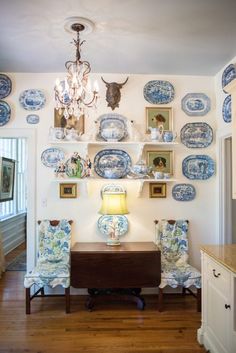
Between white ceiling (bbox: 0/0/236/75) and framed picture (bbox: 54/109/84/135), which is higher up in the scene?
white ceiling (bbox: 0/0/236/75)

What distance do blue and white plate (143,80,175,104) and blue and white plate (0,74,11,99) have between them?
5.14ft

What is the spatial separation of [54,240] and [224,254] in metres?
1.89

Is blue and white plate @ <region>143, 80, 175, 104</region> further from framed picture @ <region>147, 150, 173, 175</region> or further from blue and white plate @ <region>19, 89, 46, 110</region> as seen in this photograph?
blue and white plate @ <region>19, 89, 46, 110</region>

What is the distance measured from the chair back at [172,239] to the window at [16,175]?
3.46m

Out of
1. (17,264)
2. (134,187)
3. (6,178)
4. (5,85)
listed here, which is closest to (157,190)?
(134,187)

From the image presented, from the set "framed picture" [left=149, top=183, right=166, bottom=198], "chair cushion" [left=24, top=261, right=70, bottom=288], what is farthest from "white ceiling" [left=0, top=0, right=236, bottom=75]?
"chair cushion" [left=24, top=261, right=70, bottom=288]

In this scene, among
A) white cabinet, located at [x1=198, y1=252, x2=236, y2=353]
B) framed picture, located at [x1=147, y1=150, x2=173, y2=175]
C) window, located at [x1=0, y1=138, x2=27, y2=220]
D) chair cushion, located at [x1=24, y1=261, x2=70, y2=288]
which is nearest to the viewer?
white cabinet, located at [x1=198, y1=252, x2=236, y2=353]

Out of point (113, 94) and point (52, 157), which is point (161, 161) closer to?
point (113, 94)

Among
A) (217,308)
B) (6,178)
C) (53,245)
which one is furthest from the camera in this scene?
(6,178)

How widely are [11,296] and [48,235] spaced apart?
0.88m

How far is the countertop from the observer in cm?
194

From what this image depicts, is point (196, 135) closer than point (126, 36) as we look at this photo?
No

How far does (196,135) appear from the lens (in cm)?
347

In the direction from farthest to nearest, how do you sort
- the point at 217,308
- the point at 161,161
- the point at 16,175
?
the point at 16,175 < the point at 161,161 < the point at 217,308
